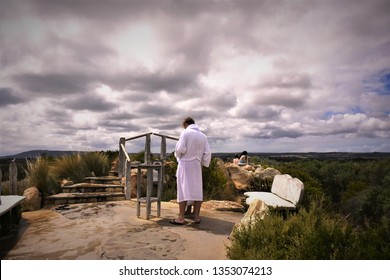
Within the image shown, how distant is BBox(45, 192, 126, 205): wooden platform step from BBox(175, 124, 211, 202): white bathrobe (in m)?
2.99

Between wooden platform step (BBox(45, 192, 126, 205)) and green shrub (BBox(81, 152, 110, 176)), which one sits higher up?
green shrub (BBox(81, 152, 110, 176))

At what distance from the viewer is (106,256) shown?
3385 millimetres

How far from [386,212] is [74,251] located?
27.7 feet

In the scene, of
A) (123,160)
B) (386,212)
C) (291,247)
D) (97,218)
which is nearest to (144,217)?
(97,218)

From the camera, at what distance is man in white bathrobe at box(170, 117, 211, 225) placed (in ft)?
16.3

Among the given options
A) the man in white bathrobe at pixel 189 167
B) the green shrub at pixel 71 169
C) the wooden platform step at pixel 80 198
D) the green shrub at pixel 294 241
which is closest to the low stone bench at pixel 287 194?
the man in white bathrobe at pixel 189 167

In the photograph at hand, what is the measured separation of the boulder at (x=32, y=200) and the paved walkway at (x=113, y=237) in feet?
1.69

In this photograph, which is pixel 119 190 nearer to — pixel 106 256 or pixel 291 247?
pixel 106 256

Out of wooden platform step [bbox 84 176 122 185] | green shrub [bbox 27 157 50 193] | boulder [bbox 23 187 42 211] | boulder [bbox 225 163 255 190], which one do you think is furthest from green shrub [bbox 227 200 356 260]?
wooden platform step [bbox 84 176 122 185]

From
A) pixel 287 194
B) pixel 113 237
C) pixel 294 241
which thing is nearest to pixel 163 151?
pixel 287 194

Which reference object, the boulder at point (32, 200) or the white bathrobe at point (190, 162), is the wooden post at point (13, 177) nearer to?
the boulder at point (32, 200)

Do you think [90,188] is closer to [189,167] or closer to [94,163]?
[94,163]

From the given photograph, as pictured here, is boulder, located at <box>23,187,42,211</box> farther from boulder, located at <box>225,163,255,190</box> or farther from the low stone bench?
boulder, located at <box>225,163,255,190</box>

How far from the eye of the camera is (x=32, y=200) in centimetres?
657
